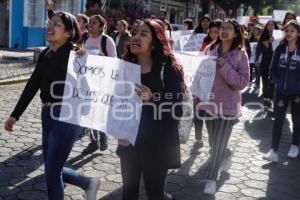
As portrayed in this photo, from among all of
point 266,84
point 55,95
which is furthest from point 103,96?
point 266,84

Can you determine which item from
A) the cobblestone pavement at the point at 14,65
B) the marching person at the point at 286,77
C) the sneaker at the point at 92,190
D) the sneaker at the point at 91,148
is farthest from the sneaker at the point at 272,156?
the cobblestone pavement at the point at 14,65

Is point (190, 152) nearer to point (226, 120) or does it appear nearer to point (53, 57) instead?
point (226, 120)

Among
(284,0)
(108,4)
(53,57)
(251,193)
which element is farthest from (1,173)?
(284,0)

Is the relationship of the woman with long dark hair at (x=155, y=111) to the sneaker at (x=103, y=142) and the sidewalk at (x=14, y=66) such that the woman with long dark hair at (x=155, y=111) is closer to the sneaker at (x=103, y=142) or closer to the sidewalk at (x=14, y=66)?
the sneaker at (x=103, y=142)

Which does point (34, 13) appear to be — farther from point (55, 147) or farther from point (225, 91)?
point (55, 147)

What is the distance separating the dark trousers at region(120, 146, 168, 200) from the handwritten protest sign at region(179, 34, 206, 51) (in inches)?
203

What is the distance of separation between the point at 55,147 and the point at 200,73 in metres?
1.66

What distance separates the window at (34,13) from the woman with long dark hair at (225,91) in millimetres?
16029

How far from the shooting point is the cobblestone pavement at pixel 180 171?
4602 mm

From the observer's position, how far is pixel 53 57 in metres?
3.52

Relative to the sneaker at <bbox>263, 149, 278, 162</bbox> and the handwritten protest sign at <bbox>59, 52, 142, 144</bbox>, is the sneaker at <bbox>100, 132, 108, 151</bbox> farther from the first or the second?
the handwritten protest sign at <bbox>59, 52, 142, 144</bbox>

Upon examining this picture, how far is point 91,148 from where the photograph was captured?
5879 mm

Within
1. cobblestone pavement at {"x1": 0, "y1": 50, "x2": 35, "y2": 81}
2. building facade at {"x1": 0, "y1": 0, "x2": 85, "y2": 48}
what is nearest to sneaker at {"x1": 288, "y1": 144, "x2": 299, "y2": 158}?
cobblestone pavement at {"x1": 0, "y1": 50, "x2": 35, "y2": 81}

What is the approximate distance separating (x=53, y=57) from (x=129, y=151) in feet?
2.99
